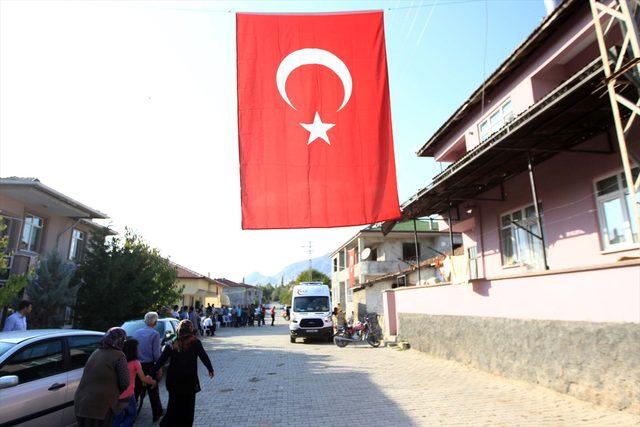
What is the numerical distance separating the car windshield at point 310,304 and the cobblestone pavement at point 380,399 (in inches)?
348

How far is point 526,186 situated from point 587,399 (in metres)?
6.77

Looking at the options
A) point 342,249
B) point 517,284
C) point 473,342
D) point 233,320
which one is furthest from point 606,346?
point 342,249

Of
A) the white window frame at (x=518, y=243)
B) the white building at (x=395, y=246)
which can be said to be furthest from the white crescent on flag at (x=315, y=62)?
the white building at (x=395, y=246)

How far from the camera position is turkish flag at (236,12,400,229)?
641 cm

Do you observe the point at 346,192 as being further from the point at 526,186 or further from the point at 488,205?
the point at 488,205

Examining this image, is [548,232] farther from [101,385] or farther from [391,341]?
[101,385]

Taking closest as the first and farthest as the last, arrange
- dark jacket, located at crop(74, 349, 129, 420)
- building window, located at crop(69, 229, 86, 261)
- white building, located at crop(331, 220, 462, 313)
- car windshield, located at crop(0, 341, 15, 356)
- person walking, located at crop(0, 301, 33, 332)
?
dark jacket, located at crop(74, 349, 129, 420), car windshield, located at crop(0, 341, 15, 356), person walking, located at crop(0, 301, 33, 332), building window, located at crop(69, 229, 86, 261), white building, located at crop(331, 220, 462, 313)

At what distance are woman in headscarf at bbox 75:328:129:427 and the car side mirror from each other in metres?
0.85

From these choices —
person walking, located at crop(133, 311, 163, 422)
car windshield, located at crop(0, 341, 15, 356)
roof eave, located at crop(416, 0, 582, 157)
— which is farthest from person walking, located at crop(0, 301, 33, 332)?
roof eave, located at crop(416, 0, 582, 157)

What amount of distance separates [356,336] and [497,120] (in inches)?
477

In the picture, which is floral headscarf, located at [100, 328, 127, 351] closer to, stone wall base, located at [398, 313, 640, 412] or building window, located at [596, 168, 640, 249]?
stone wall base, located at [398, 313, 640, 412]

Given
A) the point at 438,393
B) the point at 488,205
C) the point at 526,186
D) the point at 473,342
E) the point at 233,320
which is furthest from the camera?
the point at 233,320

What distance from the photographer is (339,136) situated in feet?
21.7

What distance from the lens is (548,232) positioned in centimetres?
1123
